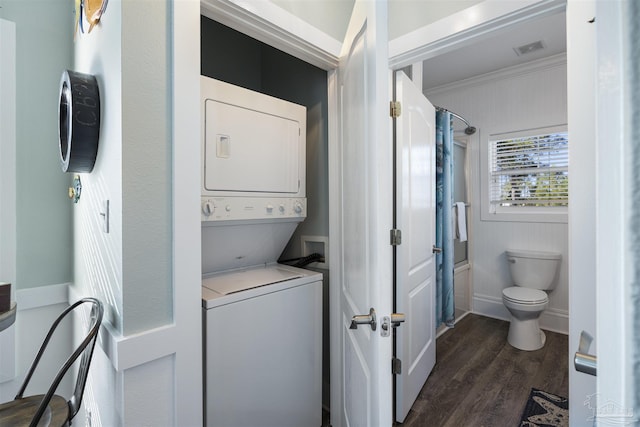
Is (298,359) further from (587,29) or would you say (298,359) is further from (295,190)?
(587,29)

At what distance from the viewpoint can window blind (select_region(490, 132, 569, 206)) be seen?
9.70ft

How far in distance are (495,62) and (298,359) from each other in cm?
321

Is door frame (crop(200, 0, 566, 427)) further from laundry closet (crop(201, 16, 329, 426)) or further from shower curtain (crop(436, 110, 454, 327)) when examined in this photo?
shower curtain (crop(436, 110, 454, 327))

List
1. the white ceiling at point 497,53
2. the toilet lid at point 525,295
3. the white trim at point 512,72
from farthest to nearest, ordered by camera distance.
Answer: the white trim at point 512,72
the toilet lid at point 525,295
the white ceiling at point 497,53

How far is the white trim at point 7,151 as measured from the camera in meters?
1.49

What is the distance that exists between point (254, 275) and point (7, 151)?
137 centimetres

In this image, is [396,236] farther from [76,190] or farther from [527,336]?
[527,336]

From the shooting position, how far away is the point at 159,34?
1004mm

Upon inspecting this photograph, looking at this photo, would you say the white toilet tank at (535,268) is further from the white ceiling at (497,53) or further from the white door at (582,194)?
the white door at (582,194)

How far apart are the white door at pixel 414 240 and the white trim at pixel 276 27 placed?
1.53 feet

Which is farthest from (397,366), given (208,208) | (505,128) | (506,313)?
(505,128)

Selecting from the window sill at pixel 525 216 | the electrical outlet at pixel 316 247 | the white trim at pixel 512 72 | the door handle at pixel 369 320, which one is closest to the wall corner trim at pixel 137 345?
the door handle at pixel 369 320

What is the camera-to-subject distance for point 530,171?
312 centimetres

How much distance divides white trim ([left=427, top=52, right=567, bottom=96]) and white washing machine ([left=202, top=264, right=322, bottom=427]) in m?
2.94
